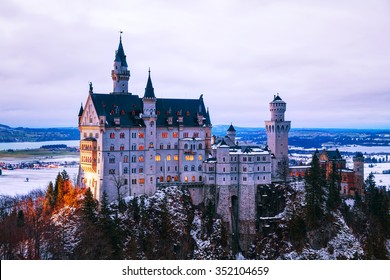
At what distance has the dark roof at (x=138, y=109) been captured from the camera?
61844 millimetres

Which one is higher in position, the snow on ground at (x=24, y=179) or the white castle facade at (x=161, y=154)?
the white castle facade at (x=161, y=154)

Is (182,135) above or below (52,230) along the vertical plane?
above

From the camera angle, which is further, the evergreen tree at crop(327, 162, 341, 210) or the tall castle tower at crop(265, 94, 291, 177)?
the tall castle tower at crop(265, 94, 291, 177)

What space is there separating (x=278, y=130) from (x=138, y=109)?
2221 cm

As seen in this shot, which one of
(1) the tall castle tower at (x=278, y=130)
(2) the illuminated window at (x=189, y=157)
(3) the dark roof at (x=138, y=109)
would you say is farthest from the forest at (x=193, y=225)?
(3) the dark roof at (x=138, y=109)

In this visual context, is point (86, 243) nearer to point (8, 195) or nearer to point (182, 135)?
point (182, 135)

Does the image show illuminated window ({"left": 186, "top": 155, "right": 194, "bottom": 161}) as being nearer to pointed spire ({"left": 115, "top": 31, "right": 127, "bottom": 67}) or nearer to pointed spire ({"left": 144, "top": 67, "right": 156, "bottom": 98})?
pointed spire ({"left": 144, "top": 67, "right": 156, "bottom": 98})

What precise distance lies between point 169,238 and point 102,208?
8.99 meters

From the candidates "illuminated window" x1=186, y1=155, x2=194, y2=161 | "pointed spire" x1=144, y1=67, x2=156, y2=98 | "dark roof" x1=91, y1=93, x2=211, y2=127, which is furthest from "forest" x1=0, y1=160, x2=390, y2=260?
"pointed spire" x1=144, y1=67, x2=156, y2=98

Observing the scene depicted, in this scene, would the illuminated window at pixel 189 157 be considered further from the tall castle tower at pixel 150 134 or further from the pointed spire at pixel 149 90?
the pointed spire at pixel 149 90

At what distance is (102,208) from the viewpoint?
5597 centimetres

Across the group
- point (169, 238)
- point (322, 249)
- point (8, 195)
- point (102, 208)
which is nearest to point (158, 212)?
point (169, 238)

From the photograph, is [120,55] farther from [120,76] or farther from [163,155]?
[163,155]

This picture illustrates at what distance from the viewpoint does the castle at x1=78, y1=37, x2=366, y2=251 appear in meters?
61.1
